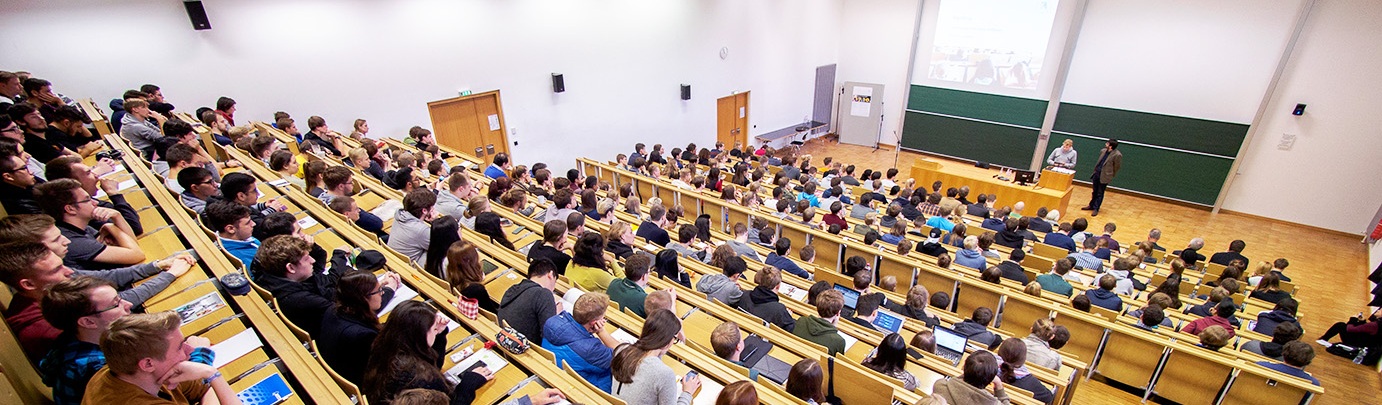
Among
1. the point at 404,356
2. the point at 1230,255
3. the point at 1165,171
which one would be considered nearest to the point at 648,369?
the point at 404,356

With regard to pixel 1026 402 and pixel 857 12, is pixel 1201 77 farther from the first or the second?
pixel 1026 402

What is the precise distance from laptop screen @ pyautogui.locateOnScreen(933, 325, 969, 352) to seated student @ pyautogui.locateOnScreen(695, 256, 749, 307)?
1.72 m

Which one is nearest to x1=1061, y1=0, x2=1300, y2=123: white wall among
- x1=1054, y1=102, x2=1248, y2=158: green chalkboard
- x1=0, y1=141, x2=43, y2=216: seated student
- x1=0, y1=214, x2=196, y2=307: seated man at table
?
x1=1054, y1=102, x2=1248, y2=158: green chalkboard

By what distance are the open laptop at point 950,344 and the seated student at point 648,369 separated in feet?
9.24

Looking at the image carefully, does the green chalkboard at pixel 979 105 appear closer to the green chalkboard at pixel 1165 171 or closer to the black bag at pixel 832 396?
the green chalkboard at pixel 1165 171

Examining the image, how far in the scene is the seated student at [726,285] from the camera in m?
4.78

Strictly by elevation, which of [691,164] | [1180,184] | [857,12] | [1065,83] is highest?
[857,12]

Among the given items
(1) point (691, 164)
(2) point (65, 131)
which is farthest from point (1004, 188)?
(2) point (65, 131)

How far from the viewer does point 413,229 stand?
14.7ft

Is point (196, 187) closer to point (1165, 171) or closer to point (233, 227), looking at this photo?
point (233, 227)

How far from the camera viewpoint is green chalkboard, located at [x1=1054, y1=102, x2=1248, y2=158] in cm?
1071

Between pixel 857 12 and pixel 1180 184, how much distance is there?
324 inches

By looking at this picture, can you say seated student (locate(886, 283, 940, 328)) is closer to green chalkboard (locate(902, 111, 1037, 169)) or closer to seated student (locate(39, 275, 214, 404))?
seated student (locate(39, 275, 214, 404))

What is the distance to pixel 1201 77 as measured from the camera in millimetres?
10750
